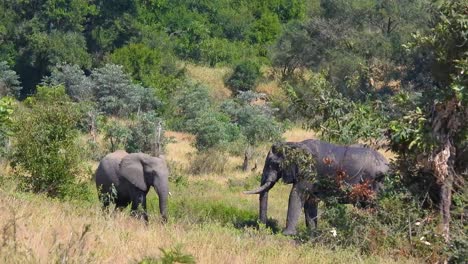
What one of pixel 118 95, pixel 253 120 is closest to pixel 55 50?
pixel 118 95

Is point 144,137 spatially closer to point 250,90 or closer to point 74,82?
point 74,82

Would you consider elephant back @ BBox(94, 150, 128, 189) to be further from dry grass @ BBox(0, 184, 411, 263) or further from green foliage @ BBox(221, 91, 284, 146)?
green foliage @ BBox(221, 91, 284, 146)

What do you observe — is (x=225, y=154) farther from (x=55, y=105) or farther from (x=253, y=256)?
(x=253, y=256)

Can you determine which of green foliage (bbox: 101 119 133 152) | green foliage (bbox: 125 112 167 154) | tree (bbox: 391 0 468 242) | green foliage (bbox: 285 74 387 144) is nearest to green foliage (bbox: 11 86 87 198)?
green foliage (bbox: 285 74 387 144)

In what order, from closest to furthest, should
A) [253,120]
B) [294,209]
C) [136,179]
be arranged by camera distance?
[294,209]
[136,179]
[253,120]

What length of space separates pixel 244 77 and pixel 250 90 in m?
3.29

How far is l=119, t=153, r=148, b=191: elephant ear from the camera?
16.7m

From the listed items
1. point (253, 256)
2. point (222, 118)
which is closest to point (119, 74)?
point (222, 118)

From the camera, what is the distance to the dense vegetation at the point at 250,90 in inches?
416

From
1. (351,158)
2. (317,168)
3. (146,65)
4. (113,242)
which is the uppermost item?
(113,242)

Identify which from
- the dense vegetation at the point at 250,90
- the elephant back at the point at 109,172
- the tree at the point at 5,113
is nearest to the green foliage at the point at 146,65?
the dense vegetation at the point at 250,90

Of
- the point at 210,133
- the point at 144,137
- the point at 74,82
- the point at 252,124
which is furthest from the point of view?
the point at 74,82

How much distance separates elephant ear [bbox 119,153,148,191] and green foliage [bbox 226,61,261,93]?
3496 centimetres

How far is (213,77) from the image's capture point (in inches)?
2133
